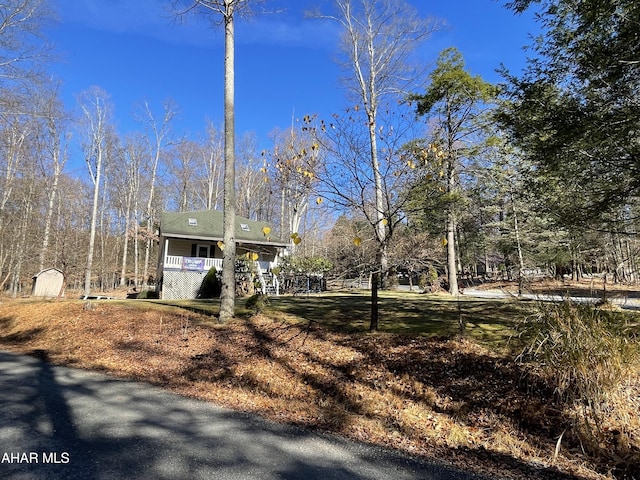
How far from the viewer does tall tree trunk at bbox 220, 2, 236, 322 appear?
795 cm

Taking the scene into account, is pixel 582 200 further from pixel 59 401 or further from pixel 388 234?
pixel 59 401

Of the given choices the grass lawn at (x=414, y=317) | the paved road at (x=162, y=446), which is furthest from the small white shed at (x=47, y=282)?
the paved road at (x=162, y=446)

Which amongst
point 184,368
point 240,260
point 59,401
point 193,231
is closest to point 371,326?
point 184,368

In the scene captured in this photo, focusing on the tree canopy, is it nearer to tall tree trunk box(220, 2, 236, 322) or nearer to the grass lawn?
the grass lawn

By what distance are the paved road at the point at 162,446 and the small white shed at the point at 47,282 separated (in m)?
14.8

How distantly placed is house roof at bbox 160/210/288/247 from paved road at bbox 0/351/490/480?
52.0 ft

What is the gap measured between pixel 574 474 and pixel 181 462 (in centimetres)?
319

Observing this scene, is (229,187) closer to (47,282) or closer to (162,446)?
(162,446)

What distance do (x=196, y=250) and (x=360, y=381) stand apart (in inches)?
743

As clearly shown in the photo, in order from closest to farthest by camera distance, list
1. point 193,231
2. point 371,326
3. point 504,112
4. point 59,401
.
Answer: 1. point 59,401
2. point 504,112
3. point 371,326
4. point 193,231

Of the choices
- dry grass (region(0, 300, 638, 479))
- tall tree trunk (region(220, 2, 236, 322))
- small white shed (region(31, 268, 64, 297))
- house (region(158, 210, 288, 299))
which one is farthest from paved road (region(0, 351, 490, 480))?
small white shed (region(31, 268, 64, 297))

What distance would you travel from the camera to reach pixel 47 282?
16672 mm

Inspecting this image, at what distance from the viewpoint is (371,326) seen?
21.1 feet

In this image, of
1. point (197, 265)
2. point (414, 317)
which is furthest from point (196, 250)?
point (414, 317)
